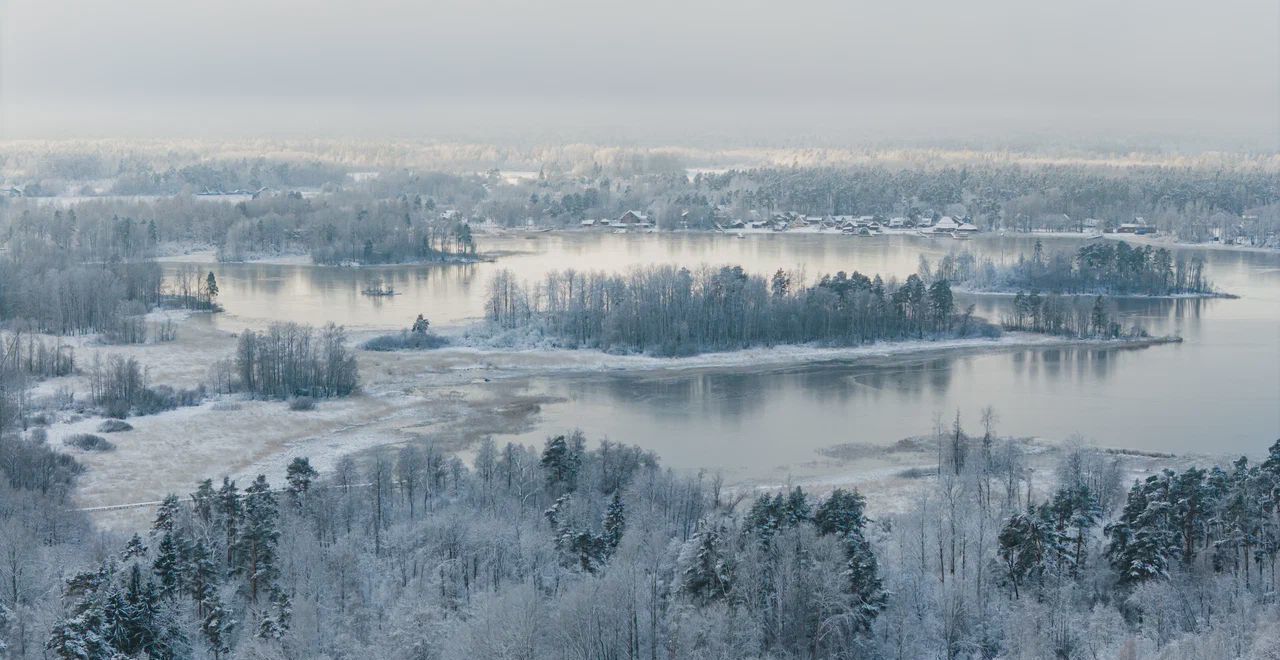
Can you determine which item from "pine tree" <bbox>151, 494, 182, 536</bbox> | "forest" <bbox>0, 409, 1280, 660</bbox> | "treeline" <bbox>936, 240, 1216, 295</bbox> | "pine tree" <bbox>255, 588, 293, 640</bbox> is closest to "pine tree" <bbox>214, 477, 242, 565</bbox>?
"forest" <bbox>0, 409, 1280, 660</bbox>

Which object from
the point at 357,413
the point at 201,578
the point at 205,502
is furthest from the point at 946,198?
the point at 201,578

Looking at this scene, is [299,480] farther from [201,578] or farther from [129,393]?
[129,393]

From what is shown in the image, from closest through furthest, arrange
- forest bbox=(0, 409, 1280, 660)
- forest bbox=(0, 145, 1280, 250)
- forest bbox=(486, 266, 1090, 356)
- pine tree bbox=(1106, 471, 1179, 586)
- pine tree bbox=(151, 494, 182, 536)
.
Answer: forest bbox=(0, 409, 1280, 660) → pine tree bbox=(1106, 471, 1179, 586) → pine tree bbox=(151, 494, 182, 536) → forest bbox=(486, 266, 1090, 356) → forest bbox=(0, 145, 1280, 250)

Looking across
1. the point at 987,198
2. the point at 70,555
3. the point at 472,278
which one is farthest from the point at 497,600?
the point at 987,198

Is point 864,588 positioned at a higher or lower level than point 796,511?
lower

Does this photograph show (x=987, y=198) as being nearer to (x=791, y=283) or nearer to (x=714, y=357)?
(x=791, y=283)

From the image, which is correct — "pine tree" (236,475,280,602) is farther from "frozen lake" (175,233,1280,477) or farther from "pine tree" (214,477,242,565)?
"frozen lake" (175,233,1280,477)
